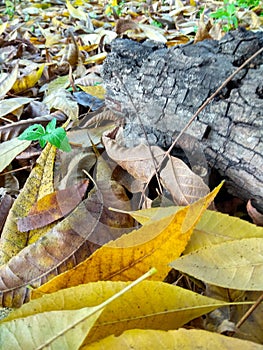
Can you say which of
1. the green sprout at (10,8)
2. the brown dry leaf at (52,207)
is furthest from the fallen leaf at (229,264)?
the green sprout at (10,8)

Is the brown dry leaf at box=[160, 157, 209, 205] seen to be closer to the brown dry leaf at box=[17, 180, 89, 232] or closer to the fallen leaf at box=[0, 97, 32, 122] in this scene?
the brown dry leaf at box=[17, 180, 89, 232]

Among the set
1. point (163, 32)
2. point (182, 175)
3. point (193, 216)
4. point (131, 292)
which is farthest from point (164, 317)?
point (163, 32)

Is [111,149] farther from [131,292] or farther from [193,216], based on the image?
[131,292]

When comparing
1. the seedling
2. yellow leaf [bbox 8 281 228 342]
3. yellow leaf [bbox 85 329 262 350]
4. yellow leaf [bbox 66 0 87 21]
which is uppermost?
the seedling

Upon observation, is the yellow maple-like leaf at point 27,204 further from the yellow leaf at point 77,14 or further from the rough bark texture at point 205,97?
the yellow leaf at point 77,14

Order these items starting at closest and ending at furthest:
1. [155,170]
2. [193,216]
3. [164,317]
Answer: [164,317]
[193,216]
[155,170]

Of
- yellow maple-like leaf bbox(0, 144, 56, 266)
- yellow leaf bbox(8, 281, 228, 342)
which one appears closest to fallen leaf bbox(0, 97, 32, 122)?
yellow maple-like leaf bbox(0, 144, 56, 266)

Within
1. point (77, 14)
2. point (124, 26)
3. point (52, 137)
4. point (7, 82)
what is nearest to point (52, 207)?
point (52, 137)

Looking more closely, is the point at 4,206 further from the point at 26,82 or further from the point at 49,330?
the point at 26,82
